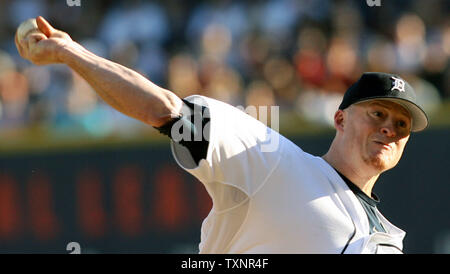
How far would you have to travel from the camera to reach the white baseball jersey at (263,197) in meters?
3.06

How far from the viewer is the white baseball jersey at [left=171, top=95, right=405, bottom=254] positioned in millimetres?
3061

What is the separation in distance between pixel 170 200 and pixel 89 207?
78 centimetres

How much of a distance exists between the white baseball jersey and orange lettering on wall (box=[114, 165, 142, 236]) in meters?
4.96

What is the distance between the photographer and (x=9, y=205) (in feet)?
27.5

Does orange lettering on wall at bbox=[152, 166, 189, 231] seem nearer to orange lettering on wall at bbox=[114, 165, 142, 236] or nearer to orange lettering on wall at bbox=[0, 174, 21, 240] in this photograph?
orange lettering on wall at bbox=[114, 165, 142, 236]

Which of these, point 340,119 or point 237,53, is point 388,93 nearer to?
point 340,119

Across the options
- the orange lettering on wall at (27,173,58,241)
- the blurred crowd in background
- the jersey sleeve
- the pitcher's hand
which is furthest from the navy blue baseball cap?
the orange lettering on wall at (27,173,58,241)

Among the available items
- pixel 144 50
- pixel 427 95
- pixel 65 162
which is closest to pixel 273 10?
pixel 144 50

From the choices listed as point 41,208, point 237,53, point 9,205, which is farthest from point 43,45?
point 237,53

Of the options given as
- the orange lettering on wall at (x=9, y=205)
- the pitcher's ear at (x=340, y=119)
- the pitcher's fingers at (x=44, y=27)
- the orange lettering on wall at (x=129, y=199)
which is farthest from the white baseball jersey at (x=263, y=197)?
the orange lettering on wall at (x=9, y=205)

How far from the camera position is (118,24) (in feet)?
34.3

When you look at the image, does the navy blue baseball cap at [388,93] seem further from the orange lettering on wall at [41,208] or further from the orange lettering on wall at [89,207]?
the orange lettering on wall at [41,208]

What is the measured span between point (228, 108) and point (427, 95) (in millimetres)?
5338

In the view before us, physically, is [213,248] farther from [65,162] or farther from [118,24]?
[118,24]
